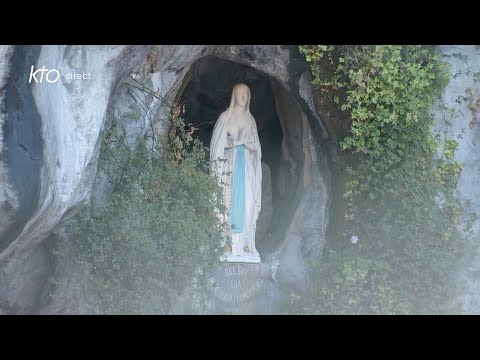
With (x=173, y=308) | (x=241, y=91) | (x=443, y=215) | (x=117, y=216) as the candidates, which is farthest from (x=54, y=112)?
(x=443, y=215)

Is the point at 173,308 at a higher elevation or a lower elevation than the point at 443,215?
lower

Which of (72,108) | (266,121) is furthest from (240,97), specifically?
(72,108)

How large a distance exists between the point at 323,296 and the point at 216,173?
1.55 m

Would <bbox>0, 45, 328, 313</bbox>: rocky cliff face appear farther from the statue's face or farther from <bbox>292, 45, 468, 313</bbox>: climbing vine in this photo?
<bbox>292, 45, 468, 313</bbox>: climbing vine

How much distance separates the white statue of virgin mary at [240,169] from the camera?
983 centimetres

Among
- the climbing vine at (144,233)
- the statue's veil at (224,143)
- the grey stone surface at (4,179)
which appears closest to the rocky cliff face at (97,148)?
the grey stone surface at (4,179)

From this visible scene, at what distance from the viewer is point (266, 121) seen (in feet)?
36.0

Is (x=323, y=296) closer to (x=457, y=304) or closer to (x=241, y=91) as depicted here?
(x=457, y=304)

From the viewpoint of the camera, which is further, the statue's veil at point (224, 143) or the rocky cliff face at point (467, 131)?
the statue's veil at point (224, 143)

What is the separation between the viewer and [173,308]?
29.1 ft

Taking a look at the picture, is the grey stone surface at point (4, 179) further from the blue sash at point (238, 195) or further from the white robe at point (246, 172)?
the blue sash at point (238, 195)

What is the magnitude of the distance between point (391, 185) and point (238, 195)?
1.49 meters

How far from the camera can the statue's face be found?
1015cm

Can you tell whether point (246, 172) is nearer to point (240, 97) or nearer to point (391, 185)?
point (240, 97)
